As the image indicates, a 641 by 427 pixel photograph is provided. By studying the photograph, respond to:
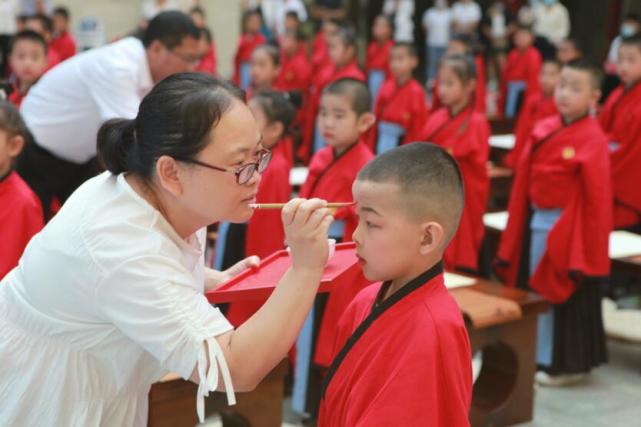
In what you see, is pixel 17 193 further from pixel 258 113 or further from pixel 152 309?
pixel 152 309

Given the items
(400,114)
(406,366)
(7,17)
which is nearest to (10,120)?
(406,366)

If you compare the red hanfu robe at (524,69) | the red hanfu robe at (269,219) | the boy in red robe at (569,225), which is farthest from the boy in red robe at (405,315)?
the red hanfu robe at (524,69)

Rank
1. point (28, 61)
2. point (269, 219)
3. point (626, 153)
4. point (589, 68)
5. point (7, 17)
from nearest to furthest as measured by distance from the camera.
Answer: point (269, 219) → point (589, 68) → point (626, 153) → point (28, 61) → point (7, 17)

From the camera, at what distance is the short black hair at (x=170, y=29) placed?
377cm

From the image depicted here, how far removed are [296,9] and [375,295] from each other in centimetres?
1249

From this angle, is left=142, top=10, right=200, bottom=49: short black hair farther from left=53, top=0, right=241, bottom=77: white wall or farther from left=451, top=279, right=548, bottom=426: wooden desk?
left=53, top=0, right=241, bottom=77: white wall

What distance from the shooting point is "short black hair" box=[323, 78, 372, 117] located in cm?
376

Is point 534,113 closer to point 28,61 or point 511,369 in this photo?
point 28,61

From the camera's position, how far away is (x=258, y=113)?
4.01m

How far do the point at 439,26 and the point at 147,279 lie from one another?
13382 mm

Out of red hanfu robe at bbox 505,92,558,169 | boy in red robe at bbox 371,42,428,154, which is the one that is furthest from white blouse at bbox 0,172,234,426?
red hanfu robe at bbox 505,92,558,169

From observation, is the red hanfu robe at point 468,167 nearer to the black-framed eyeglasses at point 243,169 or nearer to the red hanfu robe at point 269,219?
the red hanfu robe at point 269,219

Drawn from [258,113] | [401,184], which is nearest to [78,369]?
[401,184]

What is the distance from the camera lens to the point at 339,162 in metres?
3.57
